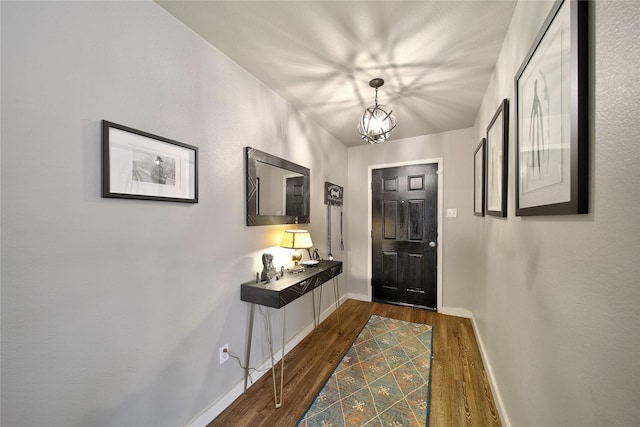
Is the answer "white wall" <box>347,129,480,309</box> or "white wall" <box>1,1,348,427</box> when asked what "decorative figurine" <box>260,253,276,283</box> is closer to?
"white wall" <box>1,1,348,427</box>

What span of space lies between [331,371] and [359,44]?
2485 mm

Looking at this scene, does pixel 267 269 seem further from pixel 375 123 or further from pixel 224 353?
pixel 375 123

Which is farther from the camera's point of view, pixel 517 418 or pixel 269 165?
pixel 269 165

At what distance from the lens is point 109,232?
3.74 ft

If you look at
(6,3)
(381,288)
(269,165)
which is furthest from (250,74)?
(381,288)

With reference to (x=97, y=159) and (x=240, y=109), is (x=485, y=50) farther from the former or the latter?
(x=97, y=159)

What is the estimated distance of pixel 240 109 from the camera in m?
1.87

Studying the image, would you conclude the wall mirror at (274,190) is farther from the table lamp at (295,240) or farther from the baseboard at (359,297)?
the baseboard at (359,297)

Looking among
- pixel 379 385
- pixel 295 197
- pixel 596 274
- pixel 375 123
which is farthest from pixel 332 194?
pixel 596 274

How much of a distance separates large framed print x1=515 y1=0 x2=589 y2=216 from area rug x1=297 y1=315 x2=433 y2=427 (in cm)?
148

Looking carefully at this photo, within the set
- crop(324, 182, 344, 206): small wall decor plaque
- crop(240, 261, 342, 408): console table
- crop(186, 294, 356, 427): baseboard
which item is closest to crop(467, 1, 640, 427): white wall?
crop(240, 261, 342, 408): console table

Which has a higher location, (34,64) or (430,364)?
(34,64)

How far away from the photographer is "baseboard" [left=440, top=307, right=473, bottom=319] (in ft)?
10.4

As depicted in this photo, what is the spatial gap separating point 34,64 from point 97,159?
38 centimetres
